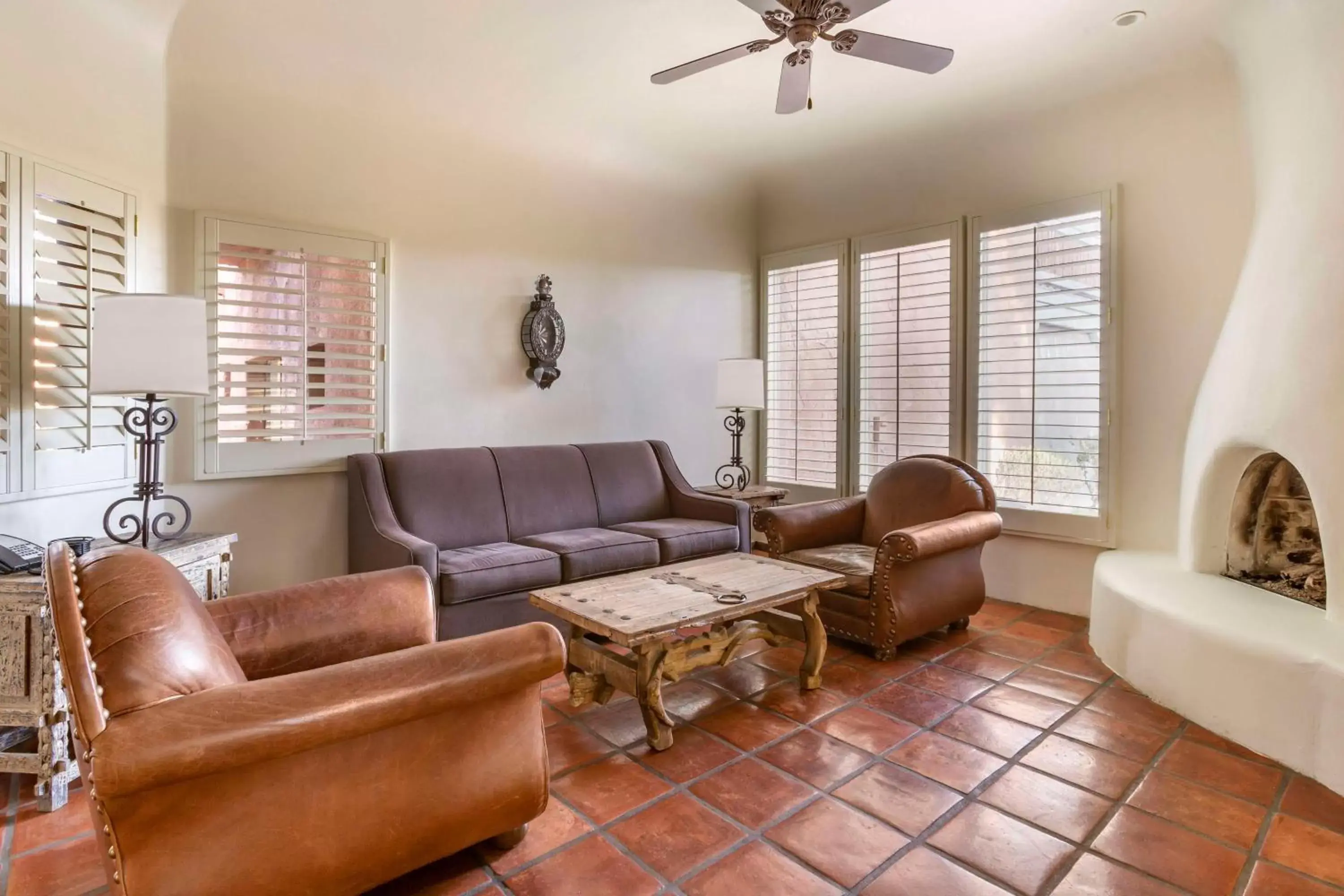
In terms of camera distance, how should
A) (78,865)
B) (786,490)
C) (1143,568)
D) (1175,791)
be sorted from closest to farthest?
1. (78,865)
2. (1175,791)
3. (1143,568)
4. (786,490)

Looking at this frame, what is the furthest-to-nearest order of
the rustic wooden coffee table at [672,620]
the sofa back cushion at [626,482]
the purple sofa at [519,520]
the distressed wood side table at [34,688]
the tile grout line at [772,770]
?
the sofa back cushion at [626,482], the purple sofa at [519,520], the rustic wooden coffee table at [672,620], the distressed wood side table at [34,688], the tile grout line at [772,770]

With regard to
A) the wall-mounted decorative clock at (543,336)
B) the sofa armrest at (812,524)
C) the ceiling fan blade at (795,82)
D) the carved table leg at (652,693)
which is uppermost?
the ceiling fan blade at (795,82)

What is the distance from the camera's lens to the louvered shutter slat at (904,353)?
434 cm

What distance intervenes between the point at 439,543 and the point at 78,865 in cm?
194

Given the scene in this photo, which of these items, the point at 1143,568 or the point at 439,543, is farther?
the point at 439,543

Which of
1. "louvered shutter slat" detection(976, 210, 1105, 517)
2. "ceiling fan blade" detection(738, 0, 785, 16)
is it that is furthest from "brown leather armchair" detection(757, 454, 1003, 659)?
"ceiling fan blade" detection(738, 0, 785, 16)

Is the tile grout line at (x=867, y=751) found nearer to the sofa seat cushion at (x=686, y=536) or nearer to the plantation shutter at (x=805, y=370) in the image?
the sofa seat cushion at (x=686, y=536)

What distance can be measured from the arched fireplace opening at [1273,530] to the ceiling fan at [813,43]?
2.21m

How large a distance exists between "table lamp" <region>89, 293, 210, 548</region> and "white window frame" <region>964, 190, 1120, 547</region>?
159 inches

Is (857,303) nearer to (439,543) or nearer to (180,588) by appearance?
(439,543)

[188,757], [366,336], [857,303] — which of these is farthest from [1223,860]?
[366,336]

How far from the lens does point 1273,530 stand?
3018 mm

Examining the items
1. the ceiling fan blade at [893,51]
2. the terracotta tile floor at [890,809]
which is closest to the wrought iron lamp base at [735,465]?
the terracotta tile floor at [890,809]

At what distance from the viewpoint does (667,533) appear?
3.90m
